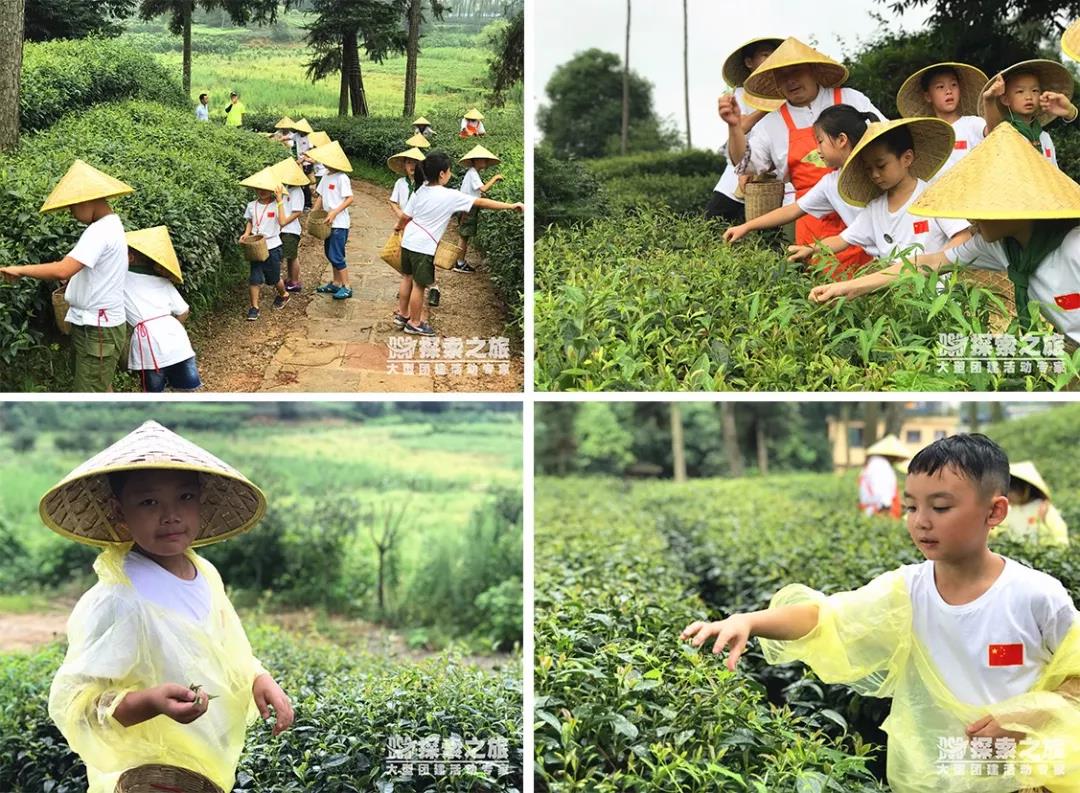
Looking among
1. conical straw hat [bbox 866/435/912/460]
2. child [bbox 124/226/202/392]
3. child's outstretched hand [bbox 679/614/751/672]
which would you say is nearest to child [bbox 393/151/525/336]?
child [bbox 124/226/202/392]

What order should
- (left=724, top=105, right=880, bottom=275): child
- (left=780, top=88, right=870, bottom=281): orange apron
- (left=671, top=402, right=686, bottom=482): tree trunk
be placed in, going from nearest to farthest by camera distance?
(left=724, top=105, right=880, bottom=275): child, (left=780, top=88, right=870, bottom=281): orange apron, (left=671, top=402, right=686, bottom=482): tree trunk

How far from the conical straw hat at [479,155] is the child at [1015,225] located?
4.49ft

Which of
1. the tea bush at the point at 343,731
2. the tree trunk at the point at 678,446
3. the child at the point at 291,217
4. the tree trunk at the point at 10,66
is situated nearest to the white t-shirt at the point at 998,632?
the tea bush at the point at 343,731

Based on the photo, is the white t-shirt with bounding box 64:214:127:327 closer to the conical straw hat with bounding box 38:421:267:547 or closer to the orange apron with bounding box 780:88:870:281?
the conical straw hat with bounding box 38:421:267:547

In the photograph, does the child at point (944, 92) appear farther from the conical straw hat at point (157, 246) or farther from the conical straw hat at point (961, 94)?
the conical straw hat at point (157, 246)

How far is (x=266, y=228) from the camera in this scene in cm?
427

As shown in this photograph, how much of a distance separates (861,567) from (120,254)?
2.78m

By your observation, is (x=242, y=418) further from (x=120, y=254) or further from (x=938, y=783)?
(x=938, y=783)

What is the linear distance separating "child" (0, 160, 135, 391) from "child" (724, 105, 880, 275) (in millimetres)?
2036

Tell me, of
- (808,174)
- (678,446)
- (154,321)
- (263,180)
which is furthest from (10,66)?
(678,446)

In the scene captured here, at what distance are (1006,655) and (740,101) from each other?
8.14 ft

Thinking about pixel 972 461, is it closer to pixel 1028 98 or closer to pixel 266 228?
pixel 1028 98

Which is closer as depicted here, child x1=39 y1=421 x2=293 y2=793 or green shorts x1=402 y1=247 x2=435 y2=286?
child x1=39 y1=421 x2=293 y2=793

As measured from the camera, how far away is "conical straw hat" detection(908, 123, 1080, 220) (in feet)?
9.98
